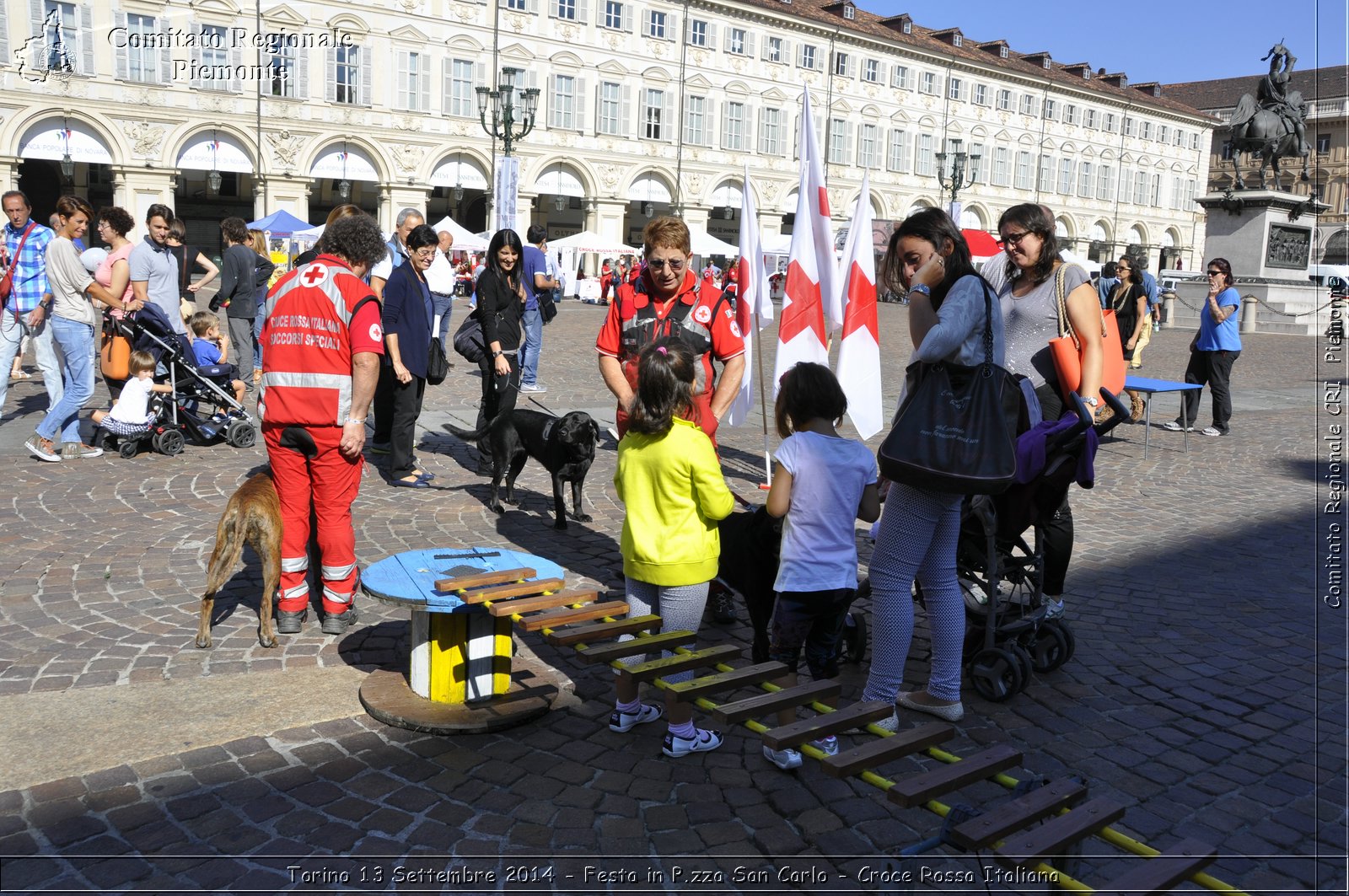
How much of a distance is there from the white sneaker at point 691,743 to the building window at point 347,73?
130ft

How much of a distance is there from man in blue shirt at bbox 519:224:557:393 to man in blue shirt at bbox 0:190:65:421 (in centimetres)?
388

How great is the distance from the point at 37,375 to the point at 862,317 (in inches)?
421

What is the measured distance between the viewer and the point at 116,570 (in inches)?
227

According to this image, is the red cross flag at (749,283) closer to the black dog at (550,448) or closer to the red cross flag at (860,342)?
the red cross flag at (860,342)

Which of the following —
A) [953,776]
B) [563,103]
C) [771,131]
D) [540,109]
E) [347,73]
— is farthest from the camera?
[771,131]

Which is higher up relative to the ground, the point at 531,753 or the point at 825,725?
the point at 825,725

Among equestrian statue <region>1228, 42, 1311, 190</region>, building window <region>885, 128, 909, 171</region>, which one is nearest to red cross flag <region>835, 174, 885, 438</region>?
equestrian statue <region>1228, 42, 1311, 190</region>

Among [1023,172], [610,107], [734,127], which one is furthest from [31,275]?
[1023,172]

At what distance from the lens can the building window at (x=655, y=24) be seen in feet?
151

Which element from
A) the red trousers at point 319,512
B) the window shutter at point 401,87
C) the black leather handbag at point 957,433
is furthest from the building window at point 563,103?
the black leather handbag at point 957,433

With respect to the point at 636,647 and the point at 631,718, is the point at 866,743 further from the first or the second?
the point at 631,718

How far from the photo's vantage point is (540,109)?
43.0 meters

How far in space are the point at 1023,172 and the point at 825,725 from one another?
64.8 m

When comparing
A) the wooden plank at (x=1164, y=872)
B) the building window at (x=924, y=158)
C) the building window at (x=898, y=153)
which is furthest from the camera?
the building window at (x=924, y=158)
